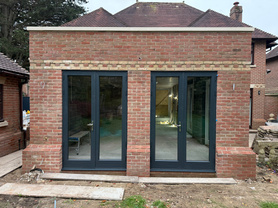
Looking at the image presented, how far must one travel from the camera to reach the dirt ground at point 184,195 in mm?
Result: 3305

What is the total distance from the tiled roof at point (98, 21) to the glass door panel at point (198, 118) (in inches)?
170

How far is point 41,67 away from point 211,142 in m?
4.91

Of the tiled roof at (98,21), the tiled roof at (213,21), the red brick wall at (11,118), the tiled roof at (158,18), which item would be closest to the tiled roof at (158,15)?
the tiled roof at (158,18)

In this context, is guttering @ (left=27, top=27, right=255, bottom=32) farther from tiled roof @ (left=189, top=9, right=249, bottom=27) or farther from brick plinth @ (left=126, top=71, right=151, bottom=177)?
tiled roof @ (left=189, top=9, right=249, bottom=27)

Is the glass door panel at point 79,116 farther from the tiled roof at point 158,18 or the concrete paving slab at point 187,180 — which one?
the tiled roof at point 158,18

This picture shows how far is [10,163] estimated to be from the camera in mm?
5289

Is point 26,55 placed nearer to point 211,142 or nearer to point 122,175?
point 122,175

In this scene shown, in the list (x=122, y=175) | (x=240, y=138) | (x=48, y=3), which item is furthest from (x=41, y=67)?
(x=48, y=3)

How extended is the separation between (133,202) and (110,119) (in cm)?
207

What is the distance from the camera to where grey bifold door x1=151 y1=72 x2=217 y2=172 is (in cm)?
446

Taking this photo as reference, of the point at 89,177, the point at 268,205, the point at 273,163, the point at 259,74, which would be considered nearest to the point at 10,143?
the point at 89,177

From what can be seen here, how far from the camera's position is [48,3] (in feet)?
42.3

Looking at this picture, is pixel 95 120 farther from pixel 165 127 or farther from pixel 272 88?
pixel 272 88

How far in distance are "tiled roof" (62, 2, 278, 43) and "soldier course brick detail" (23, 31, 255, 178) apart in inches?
120
